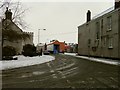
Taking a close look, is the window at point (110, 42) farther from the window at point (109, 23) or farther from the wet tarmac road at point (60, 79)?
the wet tarmac road at point (60, 79)

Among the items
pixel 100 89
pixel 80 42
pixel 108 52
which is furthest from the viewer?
pixel 80 42

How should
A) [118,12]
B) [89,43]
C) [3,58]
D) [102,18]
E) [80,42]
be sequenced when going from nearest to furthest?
[3,58] → [118,12] → [102,18] → [89,43] → [80,42]

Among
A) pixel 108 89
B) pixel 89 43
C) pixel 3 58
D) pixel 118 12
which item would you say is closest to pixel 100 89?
pixel 108 89

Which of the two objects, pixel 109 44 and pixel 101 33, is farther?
pixel 101 33

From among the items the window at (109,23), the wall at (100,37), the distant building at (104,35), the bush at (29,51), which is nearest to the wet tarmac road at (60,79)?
the distant building at (104,35)

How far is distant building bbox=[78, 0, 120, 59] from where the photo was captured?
37.7m

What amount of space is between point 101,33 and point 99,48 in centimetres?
274

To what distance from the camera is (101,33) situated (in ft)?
148

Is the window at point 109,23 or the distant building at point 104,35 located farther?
the window at point 109,23

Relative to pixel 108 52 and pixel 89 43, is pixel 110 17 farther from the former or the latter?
pixel 89 43

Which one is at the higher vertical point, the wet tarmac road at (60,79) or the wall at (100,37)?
the wall at (100,37)

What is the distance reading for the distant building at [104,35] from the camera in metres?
37.7

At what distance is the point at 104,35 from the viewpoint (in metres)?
43.4

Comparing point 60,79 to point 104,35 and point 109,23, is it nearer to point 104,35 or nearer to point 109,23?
point 109,23
